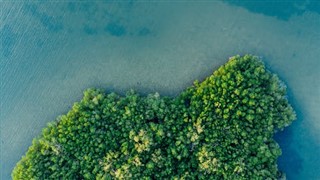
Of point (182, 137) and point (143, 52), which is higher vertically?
point (143, 52)

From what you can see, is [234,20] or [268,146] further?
[234,20]

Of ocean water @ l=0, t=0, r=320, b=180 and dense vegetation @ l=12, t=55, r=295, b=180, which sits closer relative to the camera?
dense vegetation @ l=12, t=55, r=295, b=180

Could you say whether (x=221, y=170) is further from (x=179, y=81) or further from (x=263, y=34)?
(x=263, y=34)

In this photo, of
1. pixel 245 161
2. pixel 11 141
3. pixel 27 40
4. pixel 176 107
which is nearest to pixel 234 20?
pixel 176 107

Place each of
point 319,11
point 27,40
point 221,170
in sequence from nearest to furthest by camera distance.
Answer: point 221,170, point 319,11, point 27,40
